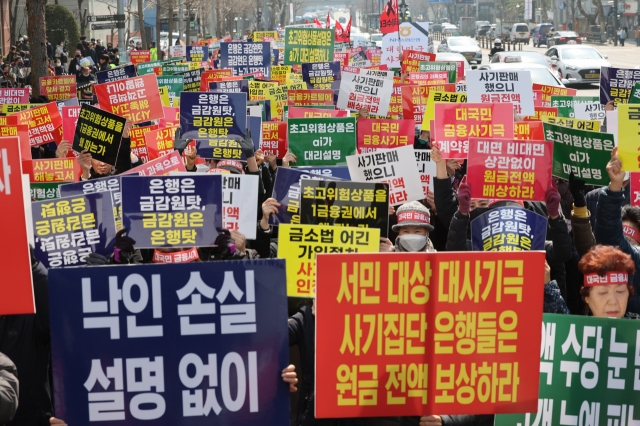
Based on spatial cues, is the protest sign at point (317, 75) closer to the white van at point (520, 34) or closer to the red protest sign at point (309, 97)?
the red protest sign at point (309, 97)

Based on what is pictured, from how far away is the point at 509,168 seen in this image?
6.86 m

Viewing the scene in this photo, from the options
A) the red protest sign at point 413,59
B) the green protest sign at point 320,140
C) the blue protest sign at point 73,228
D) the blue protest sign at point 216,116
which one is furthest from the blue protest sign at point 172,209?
the red protest sign at point 413,59

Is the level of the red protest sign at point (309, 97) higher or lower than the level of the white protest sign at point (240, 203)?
higher

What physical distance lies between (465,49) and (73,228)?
4370cm

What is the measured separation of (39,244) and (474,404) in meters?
3.07

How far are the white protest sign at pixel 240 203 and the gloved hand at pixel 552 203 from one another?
75.9 inches

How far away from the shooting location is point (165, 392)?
3867 mm

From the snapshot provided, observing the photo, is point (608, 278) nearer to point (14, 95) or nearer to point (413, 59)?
point (14, 95)

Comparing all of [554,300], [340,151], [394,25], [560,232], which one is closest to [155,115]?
[340,151]

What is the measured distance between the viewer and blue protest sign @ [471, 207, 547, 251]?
5.89 metres

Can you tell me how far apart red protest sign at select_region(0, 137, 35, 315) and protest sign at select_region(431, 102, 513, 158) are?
4782mm

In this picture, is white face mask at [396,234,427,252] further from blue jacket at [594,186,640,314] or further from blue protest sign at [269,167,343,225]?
blue protest sign at [269,167,343,225]

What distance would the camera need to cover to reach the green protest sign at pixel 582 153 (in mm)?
6578

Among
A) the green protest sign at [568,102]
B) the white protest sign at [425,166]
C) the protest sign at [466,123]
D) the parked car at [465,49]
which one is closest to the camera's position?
the protest sign at [466,123]
